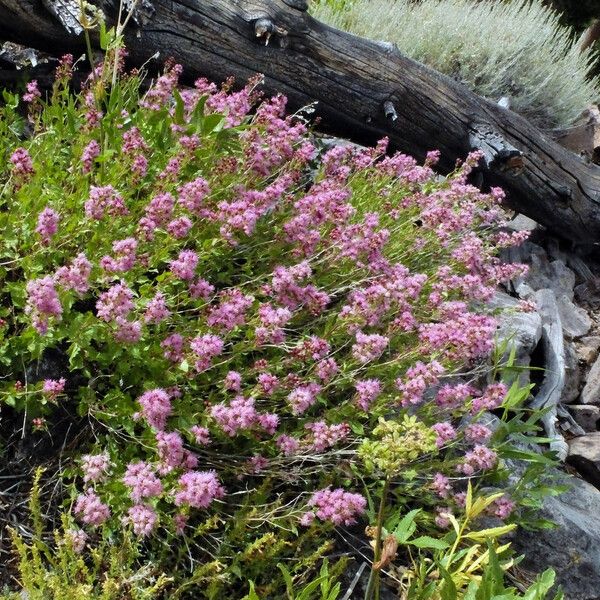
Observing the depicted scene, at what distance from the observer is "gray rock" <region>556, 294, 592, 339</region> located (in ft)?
19.0

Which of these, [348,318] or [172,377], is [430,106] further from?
[172,377]

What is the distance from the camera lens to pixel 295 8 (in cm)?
506

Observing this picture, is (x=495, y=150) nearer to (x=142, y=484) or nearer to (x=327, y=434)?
(x=327, y=434)

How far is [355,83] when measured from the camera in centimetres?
546

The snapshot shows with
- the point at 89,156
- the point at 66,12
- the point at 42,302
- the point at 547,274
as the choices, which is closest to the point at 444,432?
the point at 42,302

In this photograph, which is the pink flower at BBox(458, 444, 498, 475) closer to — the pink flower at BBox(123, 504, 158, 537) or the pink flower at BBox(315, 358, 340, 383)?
the pink flower at BBox(315, 358, 340, 383)

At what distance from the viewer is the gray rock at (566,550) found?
11.4 ft

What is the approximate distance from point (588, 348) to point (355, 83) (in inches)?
105

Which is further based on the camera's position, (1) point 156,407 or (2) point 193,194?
(2) point 193,194

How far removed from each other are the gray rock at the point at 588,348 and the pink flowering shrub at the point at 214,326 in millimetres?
2184

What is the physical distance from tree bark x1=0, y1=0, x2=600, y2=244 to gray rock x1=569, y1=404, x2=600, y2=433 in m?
2.01

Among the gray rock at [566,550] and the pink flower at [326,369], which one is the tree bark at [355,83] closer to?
the pink flower at [326,369]

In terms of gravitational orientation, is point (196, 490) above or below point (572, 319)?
above

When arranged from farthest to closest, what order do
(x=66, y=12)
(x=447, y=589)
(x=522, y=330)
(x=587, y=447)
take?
1. (x=522, y=330)
2. (x=587, y=447)
3. (x=66, y=12)
4. (x=447, y=589)
